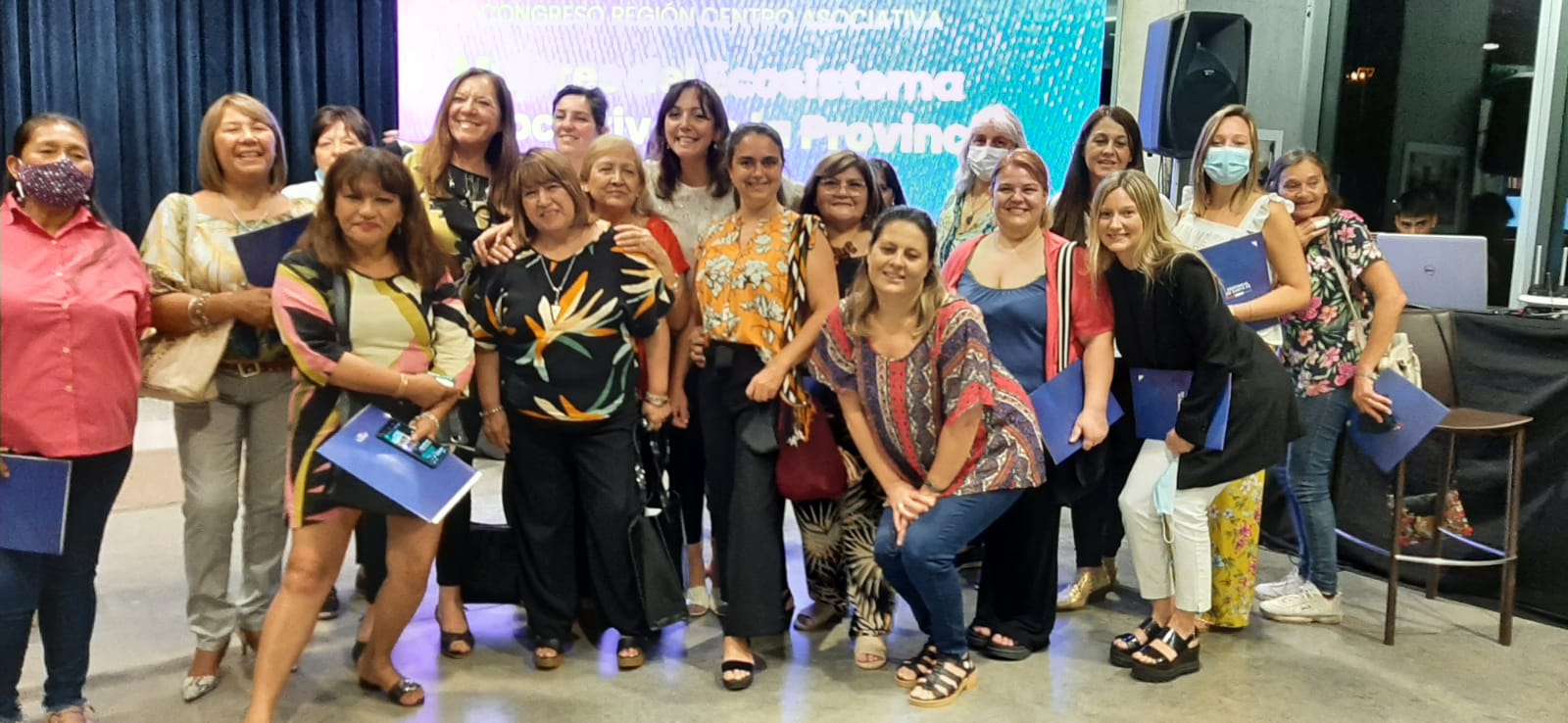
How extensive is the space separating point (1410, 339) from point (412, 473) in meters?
3.17

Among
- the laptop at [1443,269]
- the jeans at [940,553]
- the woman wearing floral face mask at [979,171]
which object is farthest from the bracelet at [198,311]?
the laptop at [1443,269]

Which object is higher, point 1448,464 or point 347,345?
point 347,345

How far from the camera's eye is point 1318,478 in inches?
139

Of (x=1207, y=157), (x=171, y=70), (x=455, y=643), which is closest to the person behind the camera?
(x=455, y=643)

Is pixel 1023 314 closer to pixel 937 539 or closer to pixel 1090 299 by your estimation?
pixel 1090 299

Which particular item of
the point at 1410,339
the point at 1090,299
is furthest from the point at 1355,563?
the point at 1090,299

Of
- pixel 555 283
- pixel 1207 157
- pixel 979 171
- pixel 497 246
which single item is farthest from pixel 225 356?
pixel 1207 157

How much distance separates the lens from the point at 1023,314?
9.73 feet

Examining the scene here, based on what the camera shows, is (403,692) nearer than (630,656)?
Yes

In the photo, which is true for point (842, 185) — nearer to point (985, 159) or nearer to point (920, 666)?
point (985, 159)

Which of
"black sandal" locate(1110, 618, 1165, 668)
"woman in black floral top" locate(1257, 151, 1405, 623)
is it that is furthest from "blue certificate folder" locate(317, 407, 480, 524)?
"woman in black floral top" locate(1257, 151, 1405, 623)

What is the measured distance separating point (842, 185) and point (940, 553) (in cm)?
100

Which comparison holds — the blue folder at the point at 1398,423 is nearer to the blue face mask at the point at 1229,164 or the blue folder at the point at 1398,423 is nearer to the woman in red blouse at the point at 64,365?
the blue face mask at the point at 1229,164

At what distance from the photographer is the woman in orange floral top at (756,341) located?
2980 millimetres
